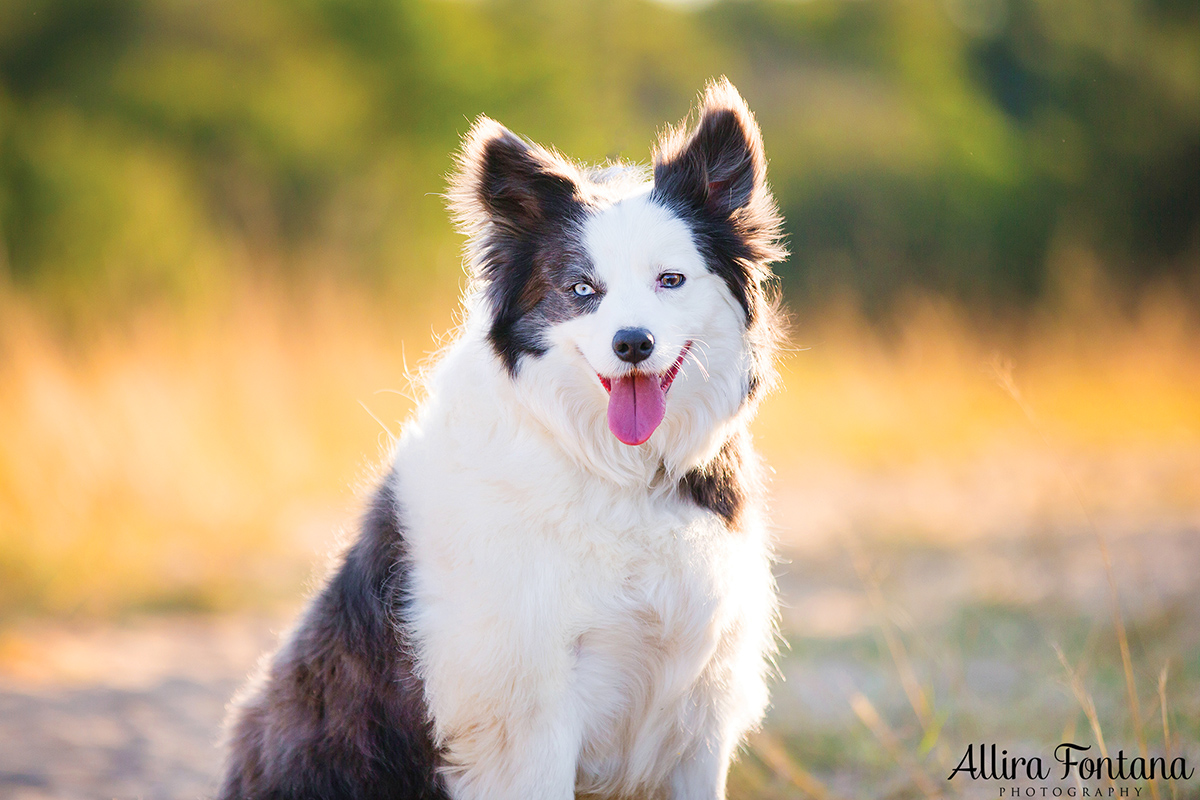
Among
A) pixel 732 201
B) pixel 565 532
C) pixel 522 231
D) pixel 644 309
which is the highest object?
pixel 732 201

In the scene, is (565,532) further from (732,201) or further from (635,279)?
(732,201)

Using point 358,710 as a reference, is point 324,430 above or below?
above

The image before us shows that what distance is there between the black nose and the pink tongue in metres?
0.12

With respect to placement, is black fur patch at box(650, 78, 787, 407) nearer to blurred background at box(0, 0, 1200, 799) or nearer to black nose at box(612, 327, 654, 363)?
blurred background at box(0, 0, 1200, 799)

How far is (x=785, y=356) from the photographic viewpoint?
3.11 metres

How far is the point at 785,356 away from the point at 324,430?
601cm

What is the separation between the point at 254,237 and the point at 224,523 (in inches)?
131

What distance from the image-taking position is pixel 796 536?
25.1 feet

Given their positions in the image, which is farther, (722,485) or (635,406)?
(722,485)

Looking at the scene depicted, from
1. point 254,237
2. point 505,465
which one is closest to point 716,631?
point 505,465

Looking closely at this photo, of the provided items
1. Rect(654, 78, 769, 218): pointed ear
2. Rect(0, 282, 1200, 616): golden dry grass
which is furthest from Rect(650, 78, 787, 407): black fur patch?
Rect(0, 282, 1200, 616): golden dry grass

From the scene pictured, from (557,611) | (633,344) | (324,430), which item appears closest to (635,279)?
(633,344)

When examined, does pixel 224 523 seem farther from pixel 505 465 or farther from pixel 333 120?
pixel 333 120

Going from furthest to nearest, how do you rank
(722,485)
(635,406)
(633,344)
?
(722,485) → (635,406) → (633,344)
